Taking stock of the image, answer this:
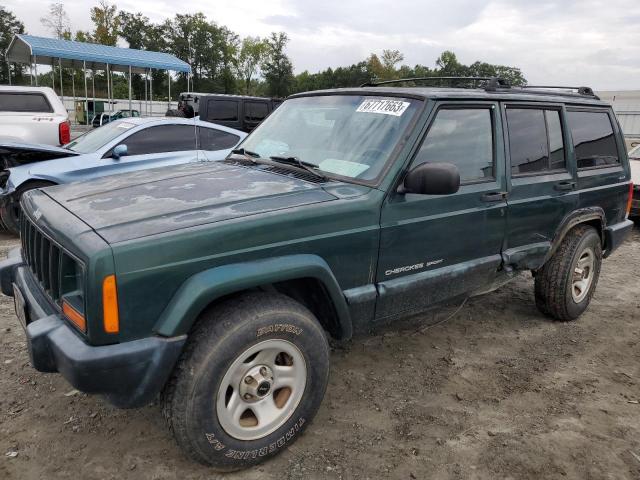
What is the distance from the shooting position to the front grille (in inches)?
91.0

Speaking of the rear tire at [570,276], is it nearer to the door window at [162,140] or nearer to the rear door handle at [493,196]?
the rear door handle at [493,196]

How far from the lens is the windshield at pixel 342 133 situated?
301cm

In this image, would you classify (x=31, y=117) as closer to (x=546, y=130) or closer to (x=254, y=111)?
(x=254, y=111)

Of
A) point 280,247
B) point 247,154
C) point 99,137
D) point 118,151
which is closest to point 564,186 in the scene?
point 247,154

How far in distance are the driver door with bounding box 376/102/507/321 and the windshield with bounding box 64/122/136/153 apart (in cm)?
522

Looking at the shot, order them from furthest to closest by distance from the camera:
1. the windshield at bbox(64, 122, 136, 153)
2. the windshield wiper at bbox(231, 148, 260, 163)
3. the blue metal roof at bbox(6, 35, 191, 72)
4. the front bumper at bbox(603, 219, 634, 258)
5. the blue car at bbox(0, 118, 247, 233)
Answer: the blue metal roof at bbox(6, 35, 191, 72) → the windshield at bbox(64, 122, 136, 153) → the blue car at bbox(0, 118, 247, 233) → the front bumper at bbox(603, 219, 634, 258) → the windshield wiper at bbox(231, 148, 260, 163)

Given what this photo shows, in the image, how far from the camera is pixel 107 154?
21.8 ft

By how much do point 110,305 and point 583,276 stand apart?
13.8 feet

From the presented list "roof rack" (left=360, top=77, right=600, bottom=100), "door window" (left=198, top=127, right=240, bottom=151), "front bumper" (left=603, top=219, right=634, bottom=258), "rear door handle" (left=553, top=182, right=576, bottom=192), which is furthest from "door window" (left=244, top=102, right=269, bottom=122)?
"rear door handle" (left=553, top=182, right=576, bottom=192)

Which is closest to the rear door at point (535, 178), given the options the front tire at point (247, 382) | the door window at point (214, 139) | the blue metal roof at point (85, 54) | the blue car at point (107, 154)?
the front tire at point (247, 382)

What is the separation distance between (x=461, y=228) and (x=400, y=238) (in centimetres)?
55

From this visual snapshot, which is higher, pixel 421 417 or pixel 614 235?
pixel 614 235

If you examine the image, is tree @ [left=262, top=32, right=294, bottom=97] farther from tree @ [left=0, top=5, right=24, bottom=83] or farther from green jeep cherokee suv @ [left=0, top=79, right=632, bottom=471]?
green jeep cherokee suv @ [left=0, top=79, right=632, bottom=471]

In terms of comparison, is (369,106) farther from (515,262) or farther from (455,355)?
(455,355)
